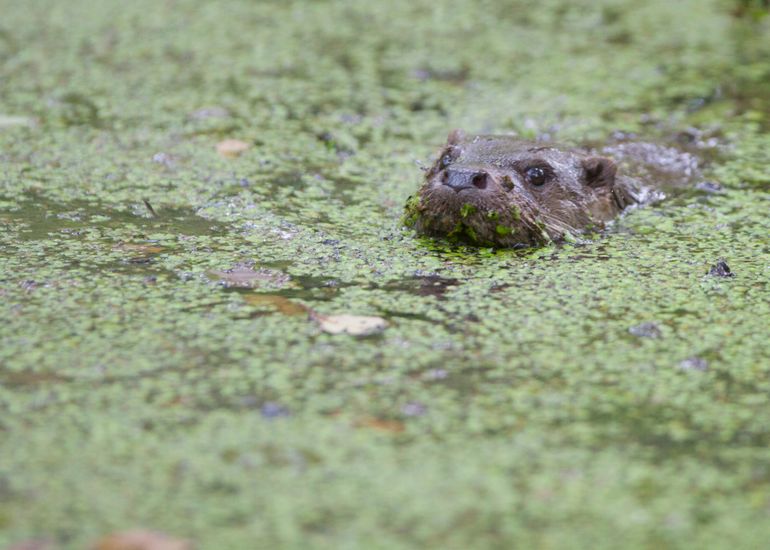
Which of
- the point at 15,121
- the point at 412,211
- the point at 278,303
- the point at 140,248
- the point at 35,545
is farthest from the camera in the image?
the point at 15,121

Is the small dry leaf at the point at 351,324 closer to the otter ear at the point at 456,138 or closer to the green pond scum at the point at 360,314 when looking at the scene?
the green pond scum at the point at 360,314

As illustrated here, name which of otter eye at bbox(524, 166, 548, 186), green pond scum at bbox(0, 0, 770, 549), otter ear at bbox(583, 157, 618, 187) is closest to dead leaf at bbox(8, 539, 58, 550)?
green pond scum at bbox(0, 0, 770, 549)

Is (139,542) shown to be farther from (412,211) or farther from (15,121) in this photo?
(15,121)

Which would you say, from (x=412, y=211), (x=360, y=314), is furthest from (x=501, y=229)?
(x=360, y=314)

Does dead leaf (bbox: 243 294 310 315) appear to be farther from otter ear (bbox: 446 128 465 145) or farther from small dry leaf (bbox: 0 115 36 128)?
small dry leaf (bbox: 0 115 36 128)

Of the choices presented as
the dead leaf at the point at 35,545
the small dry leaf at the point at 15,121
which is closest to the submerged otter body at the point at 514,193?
the dead leaf at the point at 35,545

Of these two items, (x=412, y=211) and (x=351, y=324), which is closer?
(x=351, y=324)
